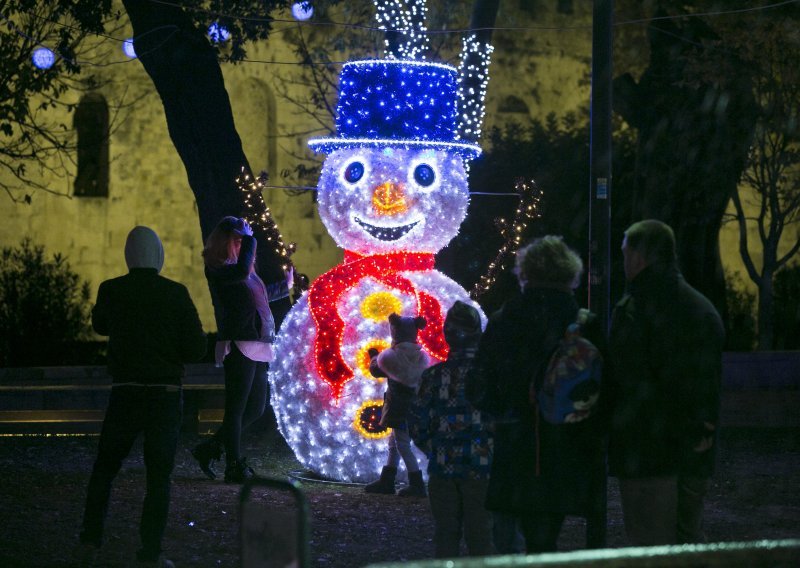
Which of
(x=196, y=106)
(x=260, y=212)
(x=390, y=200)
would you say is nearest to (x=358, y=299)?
(x=390, y=200)

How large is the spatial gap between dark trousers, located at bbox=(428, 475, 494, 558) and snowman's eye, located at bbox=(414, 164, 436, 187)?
4.12 m

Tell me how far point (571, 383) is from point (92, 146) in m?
20.1

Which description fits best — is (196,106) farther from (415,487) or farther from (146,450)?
(146,450)

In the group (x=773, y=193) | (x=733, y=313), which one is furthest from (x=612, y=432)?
(x=733, y=313)

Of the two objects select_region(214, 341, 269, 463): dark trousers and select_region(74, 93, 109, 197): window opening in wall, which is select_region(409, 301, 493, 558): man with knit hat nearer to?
select_region(214, 341, 269, 463): dark trousers

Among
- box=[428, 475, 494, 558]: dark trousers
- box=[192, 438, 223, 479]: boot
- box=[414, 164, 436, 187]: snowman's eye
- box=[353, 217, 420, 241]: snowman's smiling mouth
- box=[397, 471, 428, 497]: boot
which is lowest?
box=[397, 471, 428, 497]: boot

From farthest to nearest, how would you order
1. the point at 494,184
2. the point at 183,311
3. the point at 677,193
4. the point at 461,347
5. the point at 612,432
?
the point at 494,184 < the point at 677,193 < the point at 183,311 < the point at 461,347 < the point at 612,432

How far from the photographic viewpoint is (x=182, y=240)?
24641 mm

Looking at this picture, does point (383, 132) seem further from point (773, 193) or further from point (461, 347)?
point (773, 193)

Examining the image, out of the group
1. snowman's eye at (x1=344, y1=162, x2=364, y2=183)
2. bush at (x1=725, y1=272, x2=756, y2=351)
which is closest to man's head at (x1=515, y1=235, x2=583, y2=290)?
snowman's eye at (x1=344, y1=162, x2=364, y2=183)

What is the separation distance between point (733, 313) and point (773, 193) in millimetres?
6221

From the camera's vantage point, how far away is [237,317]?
950cm

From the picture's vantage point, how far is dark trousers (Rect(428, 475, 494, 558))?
600 cm

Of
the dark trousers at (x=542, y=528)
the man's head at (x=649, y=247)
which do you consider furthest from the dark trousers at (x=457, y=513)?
the man's head at (x=649, y=247)
